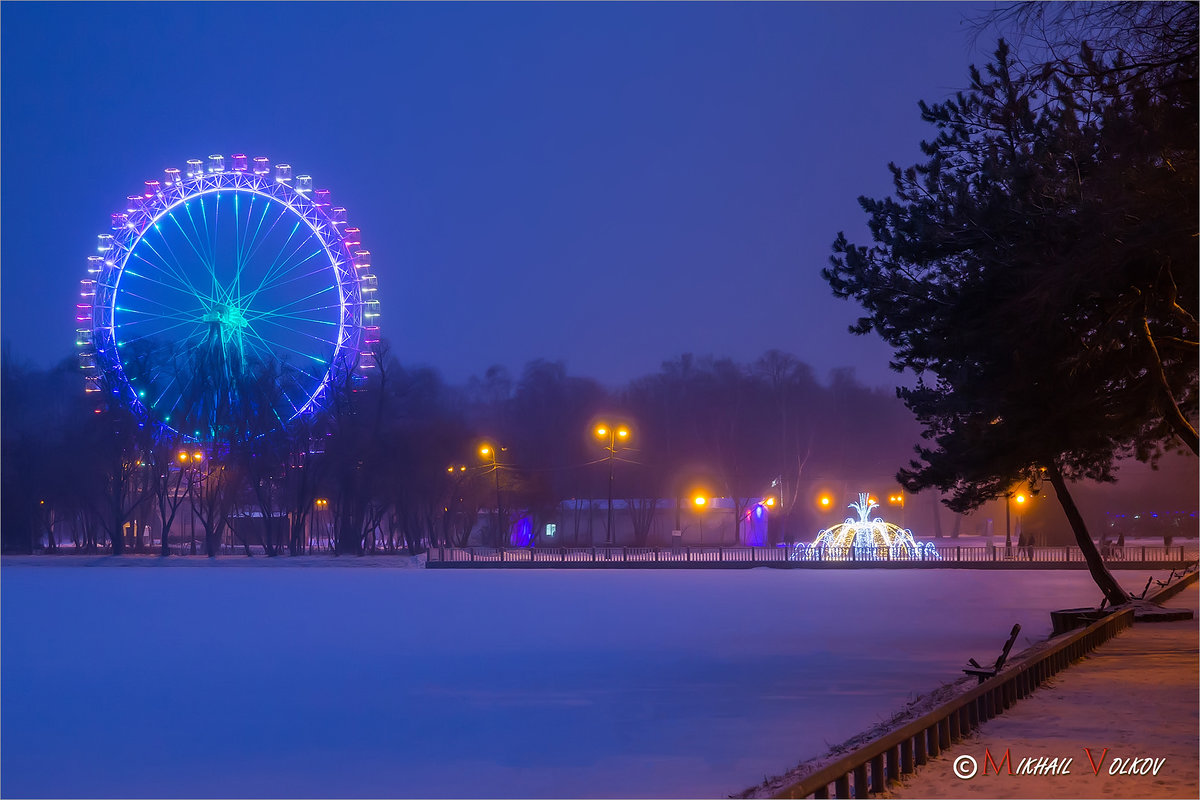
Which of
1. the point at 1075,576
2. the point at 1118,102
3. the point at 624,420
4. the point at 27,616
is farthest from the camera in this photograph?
the point at 624,420

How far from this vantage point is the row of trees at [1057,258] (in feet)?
37.8

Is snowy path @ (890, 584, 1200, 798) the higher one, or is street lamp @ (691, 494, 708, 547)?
street lamp @ (691, 494, 708, 547)

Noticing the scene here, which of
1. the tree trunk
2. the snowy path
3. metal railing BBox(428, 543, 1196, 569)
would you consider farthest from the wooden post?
metal railing BBox(428, 543, 1196, 569)

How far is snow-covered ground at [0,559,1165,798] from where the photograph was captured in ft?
35.7

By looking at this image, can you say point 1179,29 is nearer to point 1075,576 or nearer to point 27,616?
point 27,616

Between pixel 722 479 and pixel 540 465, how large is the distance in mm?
12692

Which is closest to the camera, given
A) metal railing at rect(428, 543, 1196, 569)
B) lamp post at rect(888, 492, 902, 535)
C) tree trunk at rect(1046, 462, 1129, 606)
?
tree trunk at rect(1046, 462, 1129, 606)

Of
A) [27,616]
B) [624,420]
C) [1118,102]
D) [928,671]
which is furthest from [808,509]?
[1118,102]

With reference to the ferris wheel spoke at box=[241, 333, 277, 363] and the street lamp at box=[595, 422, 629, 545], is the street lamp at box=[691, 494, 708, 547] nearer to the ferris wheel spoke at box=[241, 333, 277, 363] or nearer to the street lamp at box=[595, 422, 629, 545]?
the street lamp at box=[595, 422, 629, 545]

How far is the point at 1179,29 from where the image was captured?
32.3ft

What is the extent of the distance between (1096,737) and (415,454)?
205 ft

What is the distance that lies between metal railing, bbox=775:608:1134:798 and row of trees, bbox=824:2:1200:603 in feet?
12.4

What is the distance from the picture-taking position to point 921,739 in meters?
9.07

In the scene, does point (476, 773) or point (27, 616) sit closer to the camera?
point (476, 773)
